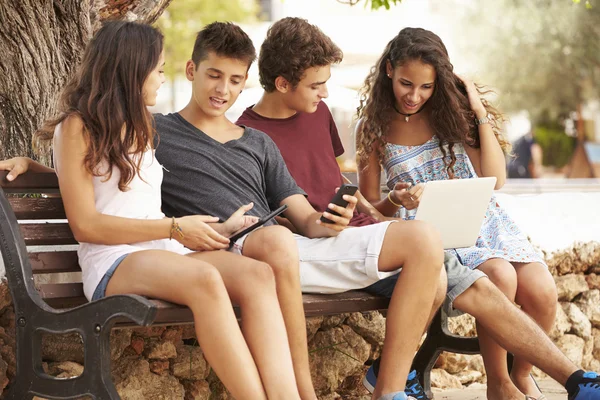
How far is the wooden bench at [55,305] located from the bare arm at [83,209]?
0.65 feet

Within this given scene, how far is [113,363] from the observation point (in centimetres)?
360

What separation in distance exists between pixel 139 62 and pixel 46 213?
630 millimetres

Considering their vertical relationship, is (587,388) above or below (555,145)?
above

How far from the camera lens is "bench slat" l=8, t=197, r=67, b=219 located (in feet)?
10.8

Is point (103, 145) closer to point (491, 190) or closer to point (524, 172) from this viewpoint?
point (491, 190)

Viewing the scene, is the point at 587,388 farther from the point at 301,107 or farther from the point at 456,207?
the point at 301,107

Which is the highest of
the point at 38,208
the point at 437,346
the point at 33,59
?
the point at 33,59

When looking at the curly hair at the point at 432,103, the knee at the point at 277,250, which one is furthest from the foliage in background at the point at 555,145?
the knee at the point at 277,250

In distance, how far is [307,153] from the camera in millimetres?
4004

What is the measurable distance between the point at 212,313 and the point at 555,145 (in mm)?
26293

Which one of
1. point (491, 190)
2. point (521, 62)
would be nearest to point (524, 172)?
point (521, 62)

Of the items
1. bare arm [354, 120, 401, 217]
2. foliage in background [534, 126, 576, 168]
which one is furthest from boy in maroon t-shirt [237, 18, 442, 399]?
foliage in background [534, 126, 576, 168]

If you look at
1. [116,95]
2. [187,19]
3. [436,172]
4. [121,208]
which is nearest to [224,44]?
[116,95]

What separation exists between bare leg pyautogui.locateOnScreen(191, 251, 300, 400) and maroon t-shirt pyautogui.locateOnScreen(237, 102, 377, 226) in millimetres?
970
